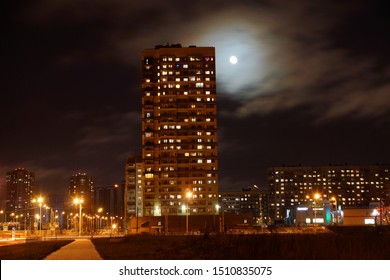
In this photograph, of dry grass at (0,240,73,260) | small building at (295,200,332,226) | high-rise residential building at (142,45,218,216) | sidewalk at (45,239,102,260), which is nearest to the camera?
sidewalk at (45,239,102,260)

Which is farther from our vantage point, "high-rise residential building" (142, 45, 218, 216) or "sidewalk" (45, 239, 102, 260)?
"high-rise residential building" (142, 45, 218, 216)

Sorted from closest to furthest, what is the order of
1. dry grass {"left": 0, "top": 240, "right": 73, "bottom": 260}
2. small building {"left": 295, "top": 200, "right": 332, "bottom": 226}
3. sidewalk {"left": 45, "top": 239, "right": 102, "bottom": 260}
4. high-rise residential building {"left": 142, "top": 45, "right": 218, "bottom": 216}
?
sidewalk {"left": 45, "top": 239, "right": 102, "bottom": 260}, dry grass {"left": 0, "top": 240, "right": 73, "bottom": 260}, small building {"left": 295, "top": 200, "right": 332, "bottom": 226}, high-rise residential building {"left": 142, "top": 45, "right": 218, "bottom": 216}

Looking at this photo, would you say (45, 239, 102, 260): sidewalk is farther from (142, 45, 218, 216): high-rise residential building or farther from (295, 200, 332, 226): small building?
(142, 45, 218, 216): high-rise residential building

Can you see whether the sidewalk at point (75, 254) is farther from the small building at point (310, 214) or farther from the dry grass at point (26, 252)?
Answer: the small building at point (310, 214)

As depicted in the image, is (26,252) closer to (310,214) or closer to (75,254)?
(75,254)

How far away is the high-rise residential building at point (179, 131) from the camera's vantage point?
5940 inches

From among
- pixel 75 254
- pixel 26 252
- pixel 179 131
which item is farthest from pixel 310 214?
pixel 75 254

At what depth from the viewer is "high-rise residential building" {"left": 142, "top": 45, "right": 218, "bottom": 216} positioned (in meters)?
151

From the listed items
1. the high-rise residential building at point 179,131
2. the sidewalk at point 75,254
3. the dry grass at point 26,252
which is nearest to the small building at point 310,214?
the high-rise residential building at point 179,131

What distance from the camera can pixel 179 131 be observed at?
155625 mm

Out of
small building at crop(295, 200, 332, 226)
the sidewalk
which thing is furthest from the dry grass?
small building at crop(295, 200, 332, 226)
